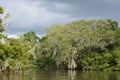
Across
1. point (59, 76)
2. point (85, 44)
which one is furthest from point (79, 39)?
point (59, 76)

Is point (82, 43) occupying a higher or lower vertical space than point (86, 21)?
lower

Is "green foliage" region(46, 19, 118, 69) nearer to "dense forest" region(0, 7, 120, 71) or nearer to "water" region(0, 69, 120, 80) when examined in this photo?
"dense forest" region(0, 7, 120, 71)

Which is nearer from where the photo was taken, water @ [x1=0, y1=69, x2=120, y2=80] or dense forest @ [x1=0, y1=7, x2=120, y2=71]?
water @ [x1=0, y1=69, x2=120, y2=80]

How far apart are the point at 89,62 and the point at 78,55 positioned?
342cm

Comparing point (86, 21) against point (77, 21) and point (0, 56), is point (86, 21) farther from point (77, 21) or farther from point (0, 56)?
point (0, 56)

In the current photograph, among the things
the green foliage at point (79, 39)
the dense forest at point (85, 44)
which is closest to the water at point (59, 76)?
the dense forest at point (85, 44)

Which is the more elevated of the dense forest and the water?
the dense forest

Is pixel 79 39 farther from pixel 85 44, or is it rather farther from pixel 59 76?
pixel 59 76

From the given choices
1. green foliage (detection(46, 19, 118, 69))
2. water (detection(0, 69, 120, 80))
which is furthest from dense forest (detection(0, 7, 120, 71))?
water (detection(0, 69, 120, 80))

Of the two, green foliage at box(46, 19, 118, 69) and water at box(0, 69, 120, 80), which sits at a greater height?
green foliage at box(46, 19, 118, 69)

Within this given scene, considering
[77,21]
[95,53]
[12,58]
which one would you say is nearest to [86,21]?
[77,21]

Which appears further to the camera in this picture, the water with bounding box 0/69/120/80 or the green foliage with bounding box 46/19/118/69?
the green foliage with bounding box 46/19/118/69

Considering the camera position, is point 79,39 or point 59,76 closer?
point 59,76

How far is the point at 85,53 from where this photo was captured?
298 ft
